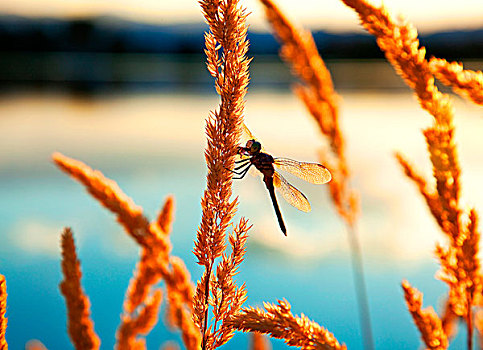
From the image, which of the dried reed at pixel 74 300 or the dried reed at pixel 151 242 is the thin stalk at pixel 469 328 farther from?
the dried reed at pixel 74 300

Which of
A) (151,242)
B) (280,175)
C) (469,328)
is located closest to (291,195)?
(280,175)

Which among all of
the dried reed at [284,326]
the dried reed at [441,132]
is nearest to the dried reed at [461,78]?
the dried reed at [441,132]

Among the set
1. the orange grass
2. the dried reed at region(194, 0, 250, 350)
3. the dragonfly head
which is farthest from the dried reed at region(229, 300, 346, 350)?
the orange grass

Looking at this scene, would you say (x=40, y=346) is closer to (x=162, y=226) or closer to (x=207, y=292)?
(x=162, y=226)

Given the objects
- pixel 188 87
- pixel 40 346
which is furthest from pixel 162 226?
pixel 188 87

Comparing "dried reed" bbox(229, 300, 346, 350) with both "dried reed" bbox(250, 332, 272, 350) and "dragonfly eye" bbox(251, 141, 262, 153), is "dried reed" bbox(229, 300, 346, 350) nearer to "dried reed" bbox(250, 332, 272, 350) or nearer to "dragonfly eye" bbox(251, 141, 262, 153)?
"dragonfly eye" bbox(251, 141, 262, 153)

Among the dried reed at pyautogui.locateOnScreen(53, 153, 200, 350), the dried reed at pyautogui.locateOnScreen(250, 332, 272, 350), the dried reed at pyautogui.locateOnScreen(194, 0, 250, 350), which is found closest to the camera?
the dried reed at pyautogui.locateOnScreen(194, 0, 250, 350)

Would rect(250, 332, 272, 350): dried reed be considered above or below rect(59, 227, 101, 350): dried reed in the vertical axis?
below

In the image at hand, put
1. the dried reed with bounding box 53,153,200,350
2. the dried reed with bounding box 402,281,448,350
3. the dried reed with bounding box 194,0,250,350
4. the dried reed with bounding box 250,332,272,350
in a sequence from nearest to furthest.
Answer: the dried reed with bounding box 194,0,250,350 < the dried reed with bounding box 402,281,448,350 < the dried reed with bounding box 53,153,200,350 < the dried reed with bounding box 250,332,272,350
